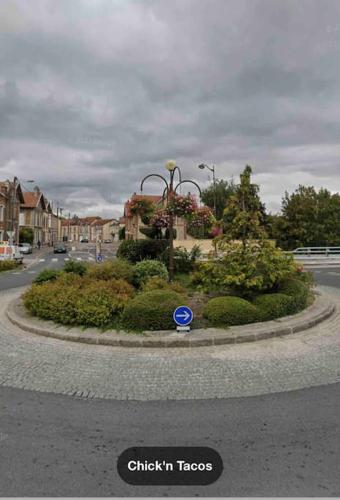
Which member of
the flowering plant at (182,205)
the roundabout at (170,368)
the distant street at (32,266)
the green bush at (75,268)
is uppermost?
the flowering plant at (182,205)

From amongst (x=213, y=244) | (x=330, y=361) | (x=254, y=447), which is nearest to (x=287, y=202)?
(x=213, y=244)

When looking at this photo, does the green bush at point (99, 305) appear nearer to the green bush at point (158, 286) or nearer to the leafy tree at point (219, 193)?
the green bush at point (158, 286)

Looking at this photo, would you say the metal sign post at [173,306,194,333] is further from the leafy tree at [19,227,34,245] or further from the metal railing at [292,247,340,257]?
the leafy tree at [19,227,34,245]

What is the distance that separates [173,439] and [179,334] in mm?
2632

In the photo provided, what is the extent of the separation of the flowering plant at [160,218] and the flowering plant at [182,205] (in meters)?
0.46

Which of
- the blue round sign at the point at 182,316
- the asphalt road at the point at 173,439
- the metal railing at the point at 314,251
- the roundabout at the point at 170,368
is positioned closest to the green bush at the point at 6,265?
the roundabout at the point at 170,368

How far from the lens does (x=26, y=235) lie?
46.9 meters

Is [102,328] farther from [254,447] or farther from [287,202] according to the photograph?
[287,202]

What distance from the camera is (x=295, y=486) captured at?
7.15 ft

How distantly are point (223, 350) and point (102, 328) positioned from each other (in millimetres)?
2333

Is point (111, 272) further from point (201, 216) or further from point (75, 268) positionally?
point (201, 216)

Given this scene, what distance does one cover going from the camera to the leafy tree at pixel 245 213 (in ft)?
23.1

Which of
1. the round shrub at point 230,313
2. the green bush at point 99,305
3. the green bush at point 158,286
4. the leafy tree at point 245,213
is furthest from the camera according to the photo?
the green bush at point 158,286

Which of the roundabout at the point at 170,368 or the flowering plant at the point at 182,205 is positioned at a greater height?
the flowering plant at the point at 182,205
